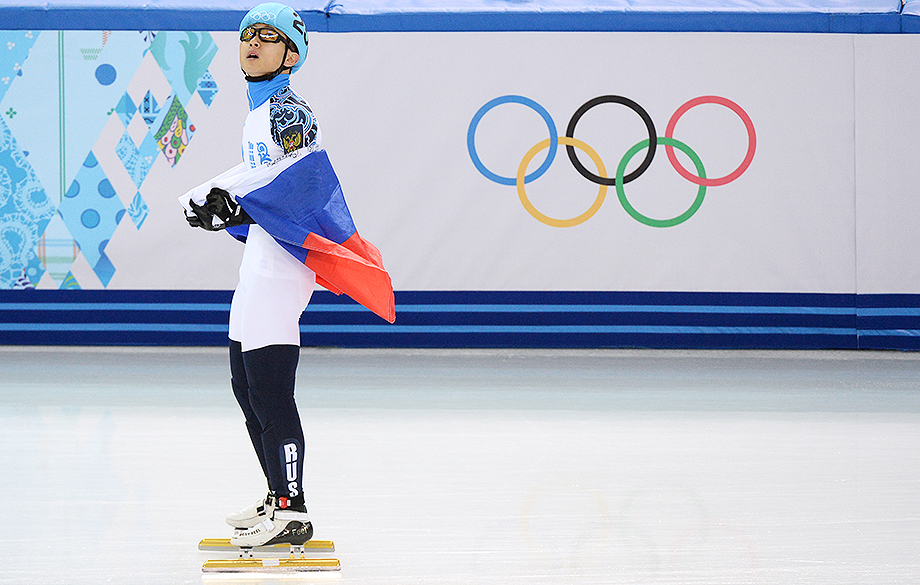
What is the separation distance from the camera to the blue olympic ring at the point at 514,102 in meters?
5.77

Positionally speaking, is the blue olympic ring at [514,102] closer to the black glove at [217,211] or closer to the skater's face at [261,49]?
the skater's face at [261,49]

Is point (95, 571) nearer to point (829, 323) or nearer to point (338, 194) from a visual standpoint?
point (338, 194)

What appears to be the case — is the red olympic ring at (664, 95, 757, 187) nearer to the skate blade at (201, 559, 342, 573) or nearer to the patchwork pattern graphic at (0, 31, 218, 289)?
the patchwork pattern graphic at (0, 31, 218, 289)

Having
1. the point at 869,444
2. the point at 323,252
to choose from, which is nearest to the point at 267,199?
the point at 323,252

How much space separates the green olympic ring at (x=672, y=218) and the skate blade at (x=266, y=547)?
3855 millimetres

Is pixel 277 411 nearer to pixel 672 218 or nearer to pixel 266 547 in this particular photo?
pixel 266 547

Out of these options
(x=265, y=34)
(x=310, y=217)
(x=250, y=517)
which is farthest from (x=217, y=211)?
(x=250, y=517)

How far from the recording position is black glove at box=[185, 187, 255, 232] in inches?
84.4

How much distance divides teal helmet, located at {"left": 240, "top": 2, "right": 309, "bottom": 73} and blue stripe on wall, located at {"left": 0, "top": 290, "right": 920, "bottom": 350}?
141 inches

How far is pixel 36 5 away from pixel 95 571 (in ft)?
14.8

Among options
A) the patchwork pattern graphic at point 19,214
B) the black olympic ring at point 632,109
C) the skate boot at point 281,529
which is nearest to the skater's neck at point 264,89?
the skate boot at point 281,529

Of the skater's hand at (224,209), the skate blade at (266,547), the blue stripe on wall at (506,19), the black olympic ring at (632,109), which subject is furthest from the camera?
the black olympic ring at (632,109)

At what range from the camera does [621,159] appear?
5773mm

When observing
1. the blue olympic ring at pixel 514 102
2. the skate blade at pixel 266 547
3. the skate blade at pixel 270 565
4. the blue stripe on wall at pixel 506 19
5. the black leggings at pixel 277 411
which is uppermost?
the blue stripe on wall at pixel 506 19
